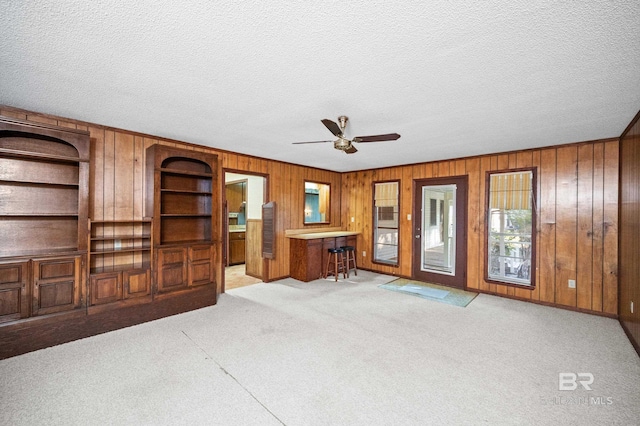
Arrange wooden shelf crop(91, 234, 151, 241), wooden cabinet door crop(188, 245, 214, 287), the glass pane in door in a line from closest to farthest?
1. wooden shelf crop(91, 234, 151, 241)
2. wooden cabinet door crop(188, 245, 214, 287)
3. the glass pane in door

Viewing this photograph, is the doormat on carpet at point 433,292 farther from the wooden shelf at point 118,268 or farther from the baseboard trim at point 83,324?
the wooden shelf at point 118,268

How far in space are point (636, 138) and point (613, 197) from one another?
3.95 feet

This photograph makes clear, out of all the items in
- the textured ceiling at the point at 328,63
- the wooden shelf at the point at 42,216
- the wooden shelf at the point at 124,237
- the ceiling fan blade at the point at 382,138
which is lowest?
the wooden shelf at the point at 124,237

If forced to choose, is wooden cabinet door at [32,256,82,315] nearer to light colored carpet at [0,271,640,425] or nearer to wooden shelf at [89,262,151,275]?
wooden shelf at [89,262,151,275]

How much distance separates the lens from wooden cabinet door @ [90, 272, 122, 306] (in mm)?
3126

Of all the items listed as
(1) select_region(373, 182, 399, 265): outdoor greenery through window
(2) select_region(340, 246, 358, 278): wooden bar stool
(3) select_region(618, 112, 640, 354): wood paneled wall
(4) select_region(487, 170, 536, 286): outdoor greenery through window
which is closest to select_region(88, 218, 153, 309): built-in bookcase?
(2) select_region(340, 246, 358, 278): wooden bar stool

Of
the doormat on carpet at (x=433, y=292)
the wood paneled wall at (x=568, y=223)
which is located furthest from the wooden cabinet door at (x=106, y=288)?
the wood paneled wall at (x=568, y=223)

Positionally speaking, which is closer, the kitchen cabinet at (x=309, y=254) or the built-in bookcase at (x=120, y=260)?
the built-in bookcase at (x=120, y=260)

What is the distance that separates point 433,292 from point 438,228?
2.06 m

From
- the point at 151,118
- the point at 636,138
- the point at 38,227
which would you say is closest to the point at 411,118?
the point at 636,138

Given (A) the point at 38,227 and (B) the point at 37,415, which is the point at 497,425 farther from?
(A) the point at 38,227

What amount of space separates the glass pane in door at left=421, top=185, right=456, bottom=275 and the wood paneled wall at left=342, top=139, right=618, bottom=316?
385 mm

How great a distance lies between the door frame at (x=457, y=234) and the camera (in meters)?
5.09

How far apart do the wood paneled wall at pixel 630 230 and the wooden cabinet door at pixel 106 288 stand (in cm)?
573
